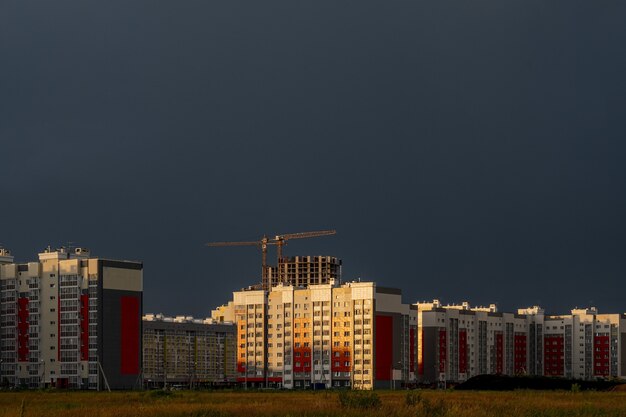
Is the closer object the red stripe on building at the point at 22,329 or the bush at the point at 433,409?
the bush at the point at 433,409

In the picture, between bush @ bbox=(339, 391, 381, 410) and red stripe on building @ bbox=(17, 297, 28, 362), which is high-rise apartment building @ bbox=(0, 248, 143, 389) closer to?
red stripe on building @ bbox=(17, 297, 28, 362)

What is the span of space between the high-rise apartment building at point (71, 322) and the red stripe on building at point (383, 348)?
45.9m

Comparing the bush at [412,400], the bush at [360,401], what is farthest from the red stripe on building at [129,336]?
the bush at [412,400]

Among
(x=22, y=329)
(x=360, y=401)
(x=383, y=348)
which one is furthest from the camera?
(x=383, y=348)

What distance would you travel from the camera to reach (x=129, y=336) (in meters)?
168

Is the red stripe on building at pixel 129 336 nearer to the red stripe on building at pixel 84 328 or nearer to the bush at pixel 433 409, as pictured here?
the red stripe on building at pixel 84 328

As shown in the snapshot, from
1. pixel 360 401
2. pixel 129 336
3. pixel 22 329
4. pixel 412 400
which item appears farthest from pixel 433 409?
pixel 22 329

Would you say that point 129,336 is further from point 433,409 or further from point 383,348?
point 433,409

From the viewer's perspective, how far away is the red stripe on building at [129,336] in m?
166

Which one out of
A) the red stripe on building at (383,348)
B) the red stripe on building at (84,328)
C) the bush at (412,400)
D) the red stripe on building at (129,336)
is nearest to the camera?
the bush at (412,400)

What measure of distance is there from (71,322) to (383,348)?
2245 inches

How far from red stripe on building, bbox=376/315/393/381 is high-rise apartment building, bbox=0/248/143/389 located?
45.9 meters

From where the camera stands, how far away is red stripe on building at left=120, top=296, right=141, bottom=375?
166 metres

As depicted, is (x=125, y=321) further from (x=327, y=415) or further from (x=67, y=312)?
(x=327, y=415)
